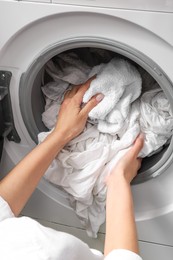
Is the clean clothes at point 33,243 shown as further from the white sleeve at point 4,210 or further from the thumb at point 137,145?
the thumb at point 137,145

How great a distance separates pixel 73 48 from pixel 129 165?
1.10ft

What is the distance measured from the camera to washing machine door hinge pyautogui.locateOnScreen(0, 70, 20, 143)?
0.83m

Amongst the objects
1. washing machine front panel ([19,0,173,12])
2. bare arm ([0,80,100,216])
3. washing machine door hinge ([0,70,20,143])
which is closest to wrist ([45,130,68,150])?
bare arm ([0,80,100,216])

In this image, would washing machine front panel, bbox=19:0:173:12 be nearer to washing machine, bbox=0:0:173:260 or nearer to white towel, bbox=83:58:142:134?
washing machine, bbox=0:0:173:260

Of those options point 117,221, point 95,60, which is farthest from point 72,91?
point 117,221

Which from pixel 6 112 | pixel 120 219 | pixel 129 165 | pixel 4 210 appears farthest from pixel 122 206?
pixel 6 112

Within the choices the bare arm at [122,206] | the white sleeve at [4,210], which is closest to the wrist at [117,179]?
the bare arm at [122,206]

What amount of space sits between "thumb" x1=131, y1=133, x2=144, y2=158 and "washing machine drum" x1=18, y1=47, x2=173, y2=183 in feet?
0.20

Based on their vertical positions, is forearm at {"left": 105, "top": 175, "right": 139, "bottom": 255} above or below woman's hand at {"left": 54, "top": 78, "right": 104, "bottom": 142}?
below

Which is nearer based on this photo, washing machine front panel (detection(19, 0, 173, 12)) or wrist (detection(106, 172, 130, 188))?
washing machine front panel (detection(19, 0, 173, 12))

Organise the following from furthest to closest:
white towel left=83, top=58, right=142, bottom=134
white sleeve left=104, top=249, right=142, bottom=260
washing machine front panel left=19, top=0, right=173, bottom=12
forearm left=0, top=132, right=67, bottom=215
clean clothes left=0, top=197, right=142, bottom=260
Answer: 1. white towel left=83, top=58, right=142, bottom=134
2. forearm left=0, top=132, right=67, bottom=215
3. washing machine front panel left=19, top=0, right=173, bottom=12
4. white sleeve left=104, top=249, right=142, bottom=260
5. clean clothes left=0, top=197, right=142, bottom=260

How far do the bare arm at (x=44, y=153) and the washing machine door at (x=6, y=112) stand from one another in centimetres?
12

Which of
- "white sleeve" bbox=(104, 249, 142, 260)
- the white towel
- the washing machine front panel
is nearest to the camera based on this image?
"white sleeve" bbox=(104, 249, 142, 260)

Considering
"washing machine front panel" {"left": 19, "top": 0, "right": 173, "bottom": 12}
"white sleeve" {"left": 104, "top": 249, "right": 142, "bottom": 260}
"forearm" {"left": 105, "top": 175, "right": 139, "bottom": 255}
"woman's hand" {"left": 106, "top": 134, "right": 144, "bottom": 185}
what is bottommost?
"forearm" {"left": 105, "top": 175, "right": 139, "bottom": 255}
